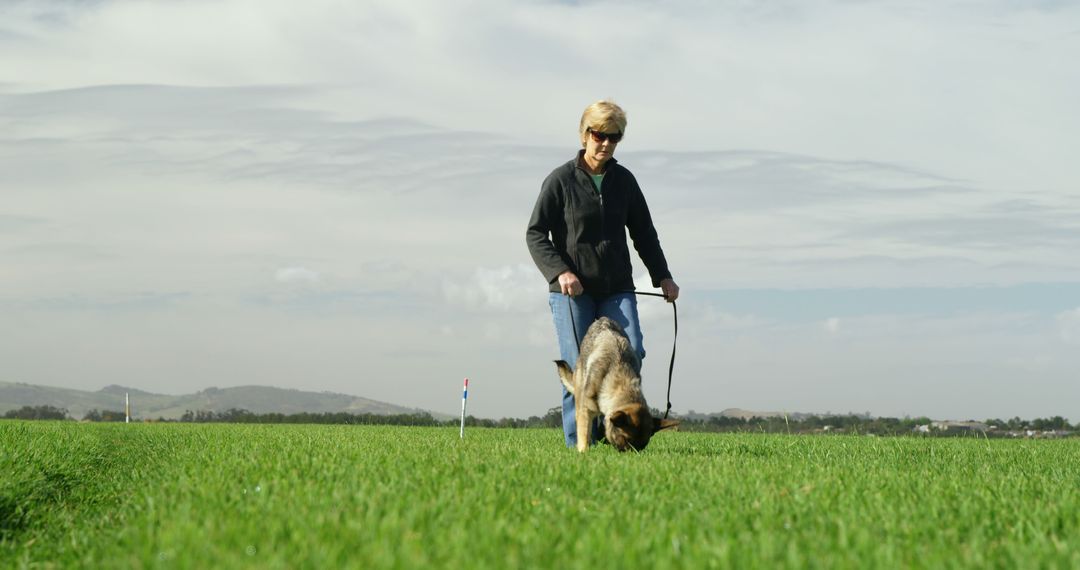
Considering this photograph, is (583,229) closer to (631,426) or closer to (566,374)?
(566,374)

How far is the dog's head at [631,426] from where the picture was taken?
27.2ft

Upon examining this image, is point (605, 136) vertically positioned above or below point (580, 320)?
above

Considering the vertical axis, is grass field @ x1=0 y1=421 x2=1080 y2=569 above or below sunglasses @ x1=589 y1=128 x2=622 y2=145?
below

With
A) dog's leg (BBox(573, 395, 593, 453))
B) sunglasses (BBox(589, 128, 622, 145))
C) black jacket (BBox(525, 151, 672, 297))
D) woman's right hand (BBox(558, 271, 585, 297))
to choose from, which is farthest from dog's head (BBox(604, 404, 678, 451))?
sunglasses (BBox(589, 128, 622, 145))

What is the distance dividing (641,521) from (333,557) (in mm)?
1520

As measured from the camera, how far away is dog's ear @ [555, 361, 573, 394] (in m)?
9.63

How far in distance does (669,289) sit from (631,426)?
2.31 meters

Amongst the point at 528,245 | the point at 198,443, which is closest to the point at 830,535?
the point at 528,245

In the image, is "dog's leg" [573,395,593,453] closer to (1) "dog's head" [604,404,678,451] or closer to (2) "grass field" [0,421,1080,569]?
(1) "dog's head" [604,404,678,451]

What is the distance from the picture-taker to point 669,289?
33.6 ft

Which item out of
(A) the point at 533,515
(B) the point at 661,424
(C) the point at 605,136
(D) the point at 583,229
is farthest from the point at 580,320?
(A) the point at 533,515

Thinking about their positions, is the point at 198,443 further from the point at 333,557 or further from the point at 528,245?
the point at 333,557

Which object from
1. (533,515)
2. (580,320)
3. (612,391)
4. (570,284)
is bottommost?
(533,515)

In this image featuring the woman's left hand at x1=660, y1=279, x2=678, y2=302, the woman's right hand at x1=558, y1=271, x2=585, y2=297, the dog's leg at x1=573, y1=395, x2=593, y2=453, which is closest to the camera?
the dog's leg at x1=573, y1=395, x2=593, y2=453
